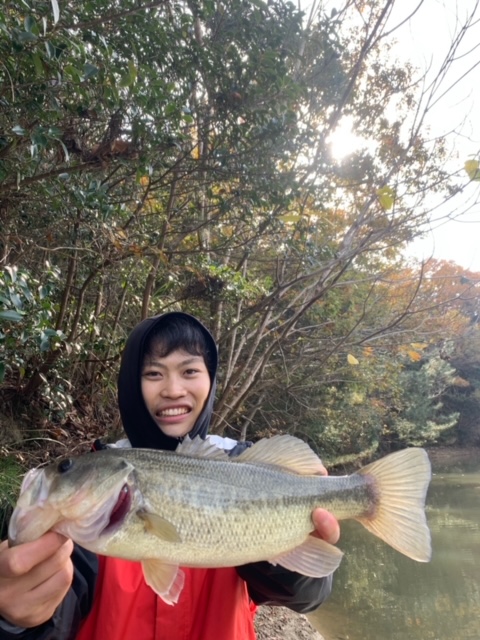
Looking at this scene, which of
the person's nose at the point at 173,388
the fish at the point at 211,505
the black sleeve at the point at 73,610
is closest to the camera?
the fish at the point at 211,505

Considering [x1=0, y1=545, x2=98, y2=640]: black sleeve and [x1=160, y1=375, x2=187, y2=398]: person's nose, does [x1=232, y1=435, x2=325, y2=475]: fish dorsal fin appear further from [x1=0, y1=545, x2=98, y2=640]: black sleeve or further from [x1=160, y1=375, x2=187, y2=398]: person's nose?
[x1=0, y1=545, x2=98, y2=640]: black sleeve

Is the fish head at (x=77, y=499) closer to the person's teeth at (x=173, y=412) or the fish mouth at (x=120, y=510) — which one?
the fish mouth at (x=120, y=510)

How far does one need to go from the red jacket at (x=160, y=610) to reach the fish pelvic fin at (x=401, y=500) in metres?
0.70

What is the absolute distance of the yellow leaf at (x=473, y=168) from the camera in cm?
473

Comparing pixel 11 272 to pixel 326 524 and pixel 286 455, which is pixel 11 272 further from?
pixel 326 524

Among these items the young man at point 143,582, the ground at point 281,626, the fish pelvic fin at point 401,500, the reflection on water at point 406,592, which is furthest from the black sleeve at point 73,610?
the reflection on water at point 406,592

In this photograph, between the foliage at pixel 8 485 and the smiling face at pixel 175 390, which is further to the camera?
the foliage at pixel 8 485

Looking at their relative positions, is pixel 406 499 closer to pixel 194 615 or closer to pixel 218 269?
pixel 194 615

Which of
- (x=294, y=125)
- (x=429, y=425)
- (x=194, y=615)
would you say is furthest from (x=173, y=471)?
(x=429, y=425)

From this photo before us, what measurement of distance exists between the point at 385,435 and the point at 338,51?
23.2 m

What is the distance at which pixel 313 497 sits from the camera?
208cm

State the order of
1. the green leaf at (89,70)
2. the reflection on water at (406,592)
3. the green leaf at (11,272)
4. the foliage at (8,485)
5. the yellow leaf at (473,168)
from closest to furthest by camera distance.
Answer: the green leaf at (11,272)
the green leaf at (89,70)
the foliage at (8,485)
the yellow leaf at (473,168)
the reflection on water at (406,592)

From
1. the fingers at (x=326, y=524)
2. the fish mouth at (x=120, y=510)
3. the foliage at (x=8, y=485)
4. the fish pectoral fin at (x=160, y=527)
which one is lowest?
the foliage at (x=8, y=485)

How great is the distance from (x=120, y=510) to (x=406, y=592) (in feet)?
29.7
